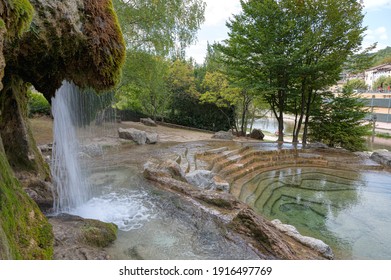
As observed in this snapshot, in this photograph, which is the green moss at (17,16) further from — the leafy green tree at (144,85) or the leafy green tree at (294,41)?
the leafy green tree at (294,41)

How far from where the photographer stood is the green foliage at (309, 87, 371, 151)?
13.9 metres

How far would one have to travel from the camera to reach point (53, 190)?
428cm

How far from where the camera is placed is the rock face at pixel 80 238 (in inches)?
103

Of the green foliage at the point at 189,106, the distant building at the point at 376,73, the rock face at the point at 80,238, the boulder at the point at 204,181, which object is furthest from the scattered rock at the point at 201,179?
the distant building at the point at 376,73

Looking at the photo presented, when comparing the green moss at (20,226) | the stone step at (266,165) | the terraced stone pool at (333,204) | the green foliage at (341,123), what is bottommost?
the terraced stone pool at (333,204)

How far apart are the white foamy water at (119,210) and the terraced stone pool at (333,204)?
2.78 m

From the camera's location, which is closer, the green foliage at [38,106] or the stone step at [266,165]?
the stone step at [266,165]

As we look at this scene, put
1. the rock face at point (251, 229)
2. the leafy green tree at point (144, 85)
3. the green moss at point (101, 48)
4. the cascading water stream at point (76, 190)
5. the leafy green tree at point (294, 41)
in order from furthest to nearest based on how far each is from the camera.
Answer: the leafy green tree at point (144, 85) → the leafy green tree at point (294, 41) → the cascading water stream at point (76, 190) → the rock face at point (251, 229) → the green moss at point (101, 48)

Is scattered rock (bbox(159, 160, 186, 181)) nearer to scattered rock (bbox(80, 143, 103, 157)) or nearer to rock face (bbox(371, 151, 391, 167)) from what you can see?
scattered rock (bbox(80, 143, 103, 157))

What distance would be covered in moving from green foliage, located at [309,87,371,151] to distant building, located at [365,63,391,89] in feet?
74.1

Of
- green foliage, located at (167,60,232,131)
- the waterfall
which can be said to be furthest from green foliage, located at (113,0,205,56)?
the waterfall
